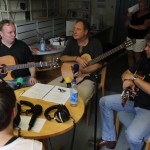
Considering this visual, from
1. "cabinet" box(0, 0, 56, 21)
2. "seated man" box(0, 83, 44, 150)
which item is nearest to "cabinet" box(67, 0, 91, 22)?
"cabinet" box(0, 0, 56, 21)

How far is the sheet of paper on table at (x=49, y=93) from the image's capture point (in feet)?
5.07

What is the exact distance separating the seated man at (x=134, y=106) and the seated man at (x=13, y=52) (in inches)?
36.5

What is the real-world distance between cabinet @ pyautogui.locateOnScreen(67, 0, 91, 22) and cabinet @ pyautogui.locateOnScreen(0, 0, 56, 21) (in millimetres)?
605

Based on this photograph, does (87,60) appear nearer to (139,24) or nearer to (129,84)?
(129,84)

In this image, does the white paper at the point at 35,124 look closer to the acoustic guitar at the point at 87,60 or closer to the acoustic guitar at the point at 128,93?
the acoustic guitar at the point at 128,93

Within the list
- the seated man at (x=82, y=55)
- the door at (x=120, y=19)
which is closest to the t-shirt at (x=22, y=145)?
the seated man at (x=82, y=55)

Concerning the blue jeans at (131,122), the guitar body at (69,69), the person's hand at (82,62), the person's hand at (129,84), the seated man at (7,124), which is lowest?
the blue jeans at (131,122)

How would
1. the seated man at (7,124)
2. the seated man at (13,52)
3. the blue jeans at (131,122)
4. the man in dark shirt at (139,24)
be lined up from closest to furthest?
the seated man at (7,124) → the blue jeans at (131,122) → the seated man at (13,52) → the man in dark shirt at (139,24)

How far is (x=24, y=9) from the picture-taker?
146 inches

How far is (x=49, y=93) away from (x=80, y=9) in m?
3.92

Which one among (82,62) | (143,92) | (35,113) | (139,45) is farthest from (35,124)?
(139,45)

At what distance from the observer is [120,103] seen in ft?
6.13

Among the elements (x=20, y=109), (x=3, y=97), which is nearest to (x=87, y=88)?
(x=20, y=109)

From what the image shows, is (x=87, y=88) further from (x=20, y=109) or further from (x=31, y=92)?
(x=20, y=109)
